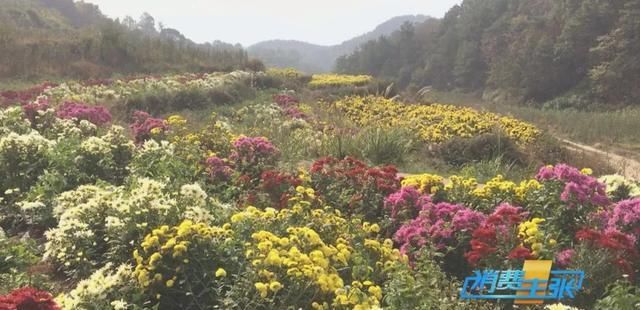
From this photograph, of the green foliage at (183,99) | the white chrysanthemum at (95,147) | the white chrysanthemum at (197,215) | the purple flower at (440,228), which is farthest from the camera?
the green foliage at (183,99)

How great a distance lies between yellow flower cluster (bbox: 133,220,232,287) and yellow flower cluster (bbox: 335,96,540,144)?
26.5ft

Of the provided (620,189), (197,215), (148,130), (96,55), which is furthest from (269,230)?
(96,55)

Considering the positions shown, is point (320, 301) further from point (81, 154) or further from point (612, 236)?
point (81, 154)

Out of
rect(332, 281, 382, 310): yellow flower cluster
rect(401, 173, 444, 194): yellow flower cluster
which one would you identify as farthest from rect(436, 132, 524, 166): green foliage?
rect(332, 281, 382, 310): yellow flower cluster

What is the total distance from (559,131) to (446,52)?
41637 mm

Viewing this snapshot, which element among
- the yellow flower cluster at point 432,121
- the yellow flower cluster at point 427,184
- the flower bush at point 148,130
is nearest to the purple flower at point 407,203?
the yellow flower cluster at point 427,184

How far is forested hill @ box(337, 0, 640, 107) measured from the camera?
31031 millimetres

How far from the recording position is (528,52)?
39594mm

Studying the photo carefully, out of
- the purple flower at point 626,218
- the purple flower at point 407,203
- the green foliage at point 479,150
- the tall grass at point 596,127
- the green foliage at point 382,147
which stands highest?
the purple flower at point 626,218

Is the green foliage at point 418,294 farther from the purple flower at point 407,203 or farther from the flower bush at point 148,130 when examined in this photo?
the flower bush at point 148,130

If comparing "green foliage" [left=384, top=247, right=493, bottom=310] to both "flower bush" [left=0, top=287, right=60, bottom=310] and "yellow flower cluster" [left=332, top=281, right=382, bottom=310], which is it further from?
"flower bush" [left=0, top=287, right=60, bottom=310]

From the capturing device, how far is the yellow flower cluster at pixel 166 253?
3.20m

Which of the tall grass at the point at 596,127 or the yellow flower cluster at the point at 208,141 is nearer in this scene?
the yellow flower cluster at the point at 208,141

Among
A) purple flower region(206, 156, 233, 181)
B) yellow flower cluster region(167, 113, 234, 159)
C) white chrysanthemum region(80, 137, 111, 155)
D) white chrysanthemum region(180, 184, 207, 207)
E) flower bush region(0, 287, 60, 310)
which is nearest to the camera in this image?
flower bush region(0, 287, 60, 310)
